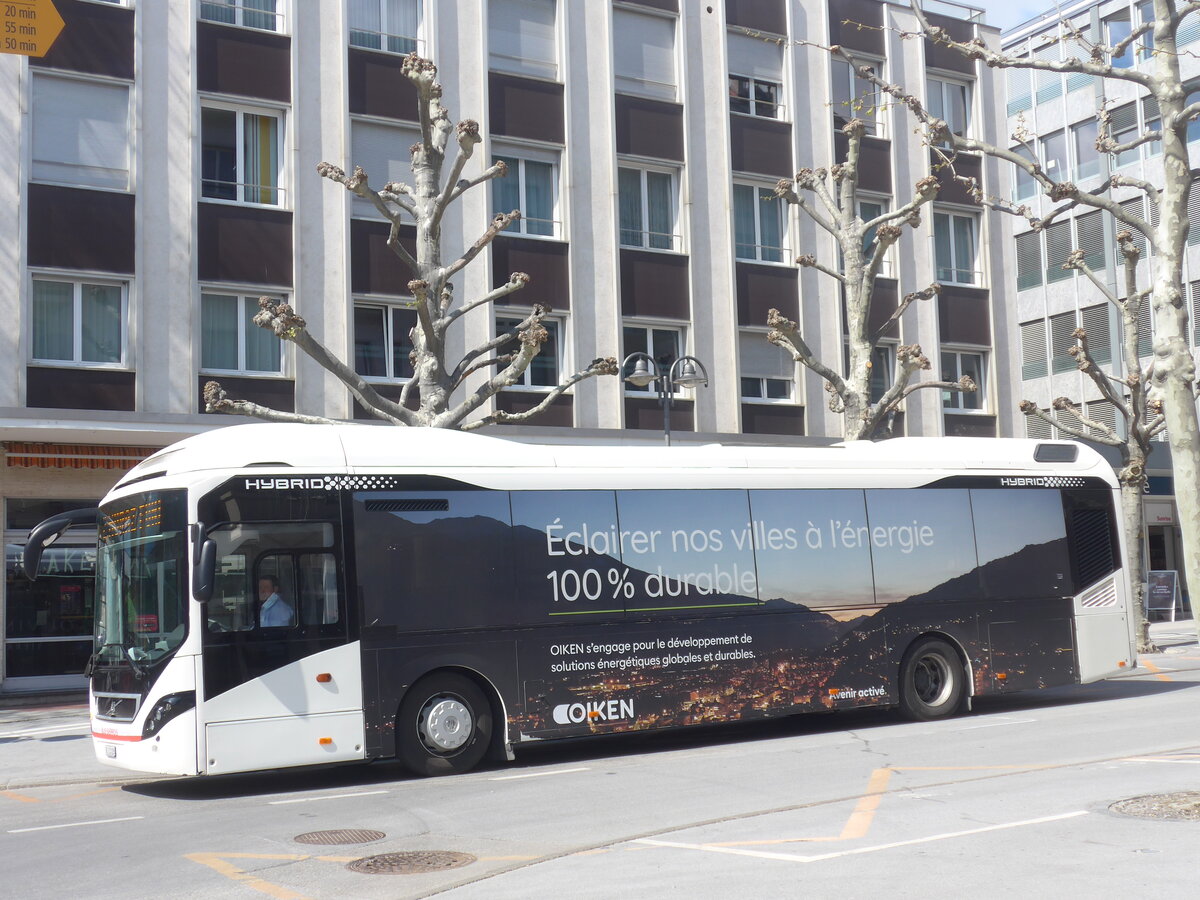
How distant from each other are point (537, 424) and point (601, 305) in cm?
273

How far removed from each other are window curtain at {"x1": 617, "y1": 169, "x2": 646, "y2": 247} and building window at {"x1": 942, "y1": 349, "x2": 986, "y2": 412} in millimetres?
8549

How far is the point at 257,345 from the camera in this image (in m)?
23.6

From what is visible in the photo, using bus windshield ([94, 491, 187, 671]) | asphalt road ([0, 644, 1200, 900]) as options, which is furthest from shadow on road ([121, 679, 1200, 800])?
bus windshield ([94, 491, 187, 671])

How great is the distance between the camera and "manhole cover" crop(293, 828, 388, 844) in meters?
9.16

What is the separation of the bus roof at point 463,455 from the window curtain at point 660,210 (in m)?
12.6

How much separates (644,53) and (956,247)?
924 cm

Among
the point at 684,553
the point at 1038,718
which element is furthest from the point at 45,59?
the point at 1038,718

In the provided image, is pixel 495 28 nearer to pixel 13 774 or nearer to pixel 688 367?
pixel 688 367

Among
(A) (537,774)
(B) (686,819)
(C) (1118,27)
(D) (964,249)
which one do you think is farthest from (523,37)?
(C) (1118,27)

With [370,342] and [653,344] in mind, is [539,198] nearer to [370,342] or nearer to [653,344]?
[653,344]

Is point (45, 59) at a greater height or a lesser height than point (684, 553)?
greater

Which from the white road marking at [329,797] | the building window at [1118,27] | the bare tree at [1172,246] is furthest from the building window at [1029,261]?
the white road marking at [329,797]

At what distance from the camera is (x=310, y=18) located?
24406 mm

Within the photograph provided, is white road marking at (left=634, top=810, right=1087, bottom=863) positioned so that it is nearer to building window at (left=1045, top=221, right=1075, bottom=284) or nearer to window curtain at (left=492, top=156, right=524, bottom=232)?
window curtain at (left=492, top=156, right=524, bottom=232)
